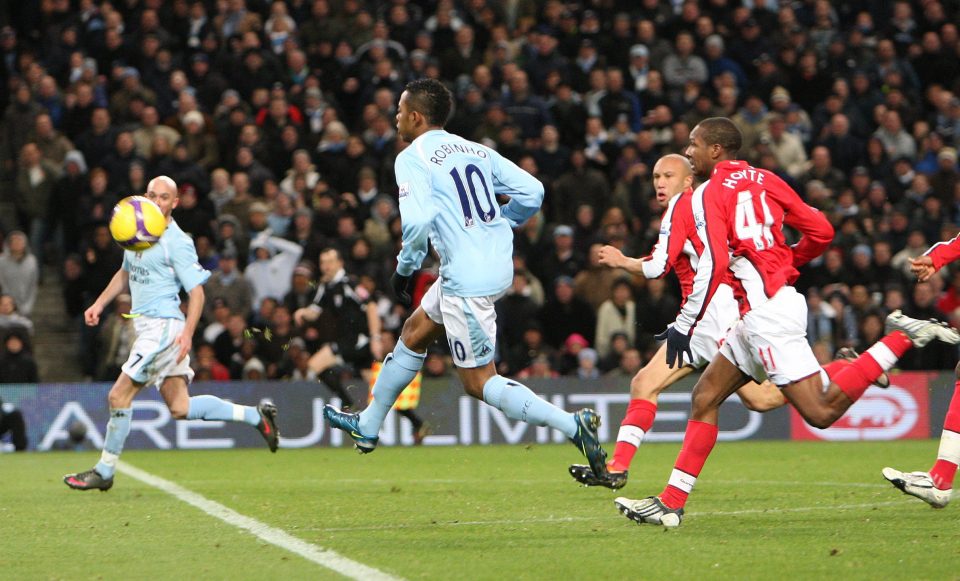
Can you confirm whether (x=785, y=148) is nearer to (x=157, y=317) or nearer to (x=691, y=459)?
(x=157, y=317)

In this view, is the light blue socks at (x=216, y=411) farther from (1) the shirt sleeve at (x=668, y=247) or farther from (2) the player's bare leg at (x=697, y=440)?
(2) the player's bare leg at (x=697, y=440)

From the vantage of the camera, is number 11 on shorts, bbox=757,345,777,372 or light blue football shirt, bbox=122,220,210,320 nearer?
number 11 on shorts, bbox=757,345,777,372

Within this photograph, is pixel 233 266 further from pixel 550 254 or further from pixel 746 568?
pixel 746 568

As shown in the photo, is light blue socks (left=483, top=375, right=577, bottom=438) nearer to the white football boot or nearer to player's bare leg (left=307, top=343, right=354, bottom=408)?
the white football boot

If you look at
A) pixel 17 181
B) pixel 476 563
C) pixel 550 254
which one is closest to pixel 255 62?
pixel 17 181

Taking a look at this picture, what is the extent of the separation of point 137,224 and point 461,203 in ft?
10.9

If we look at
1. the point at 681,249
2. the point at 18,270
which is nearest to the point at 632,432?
the point at 681,249

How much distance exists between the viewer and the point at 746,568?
626 cm

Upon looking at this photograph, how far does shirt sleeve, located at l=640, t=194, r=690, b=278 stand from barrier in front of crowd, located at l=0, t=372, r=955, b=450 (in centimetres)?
787

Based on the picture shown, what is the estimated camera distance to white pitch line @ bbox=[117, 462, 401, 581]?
6.22m

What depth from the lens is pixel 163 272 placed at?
10516 mm

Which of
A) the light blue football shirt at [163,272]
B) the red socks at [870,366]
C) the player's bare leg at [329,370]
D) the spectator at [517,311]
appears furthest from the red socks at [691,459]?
the spectator at [517,311]

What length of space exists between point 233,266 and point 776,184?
10695mm

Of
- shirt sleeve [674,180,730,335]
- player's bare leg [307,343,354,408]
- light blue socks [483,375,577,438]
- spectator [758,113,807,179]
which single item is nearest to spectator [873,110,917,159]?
spectator [758,113,807,179]
